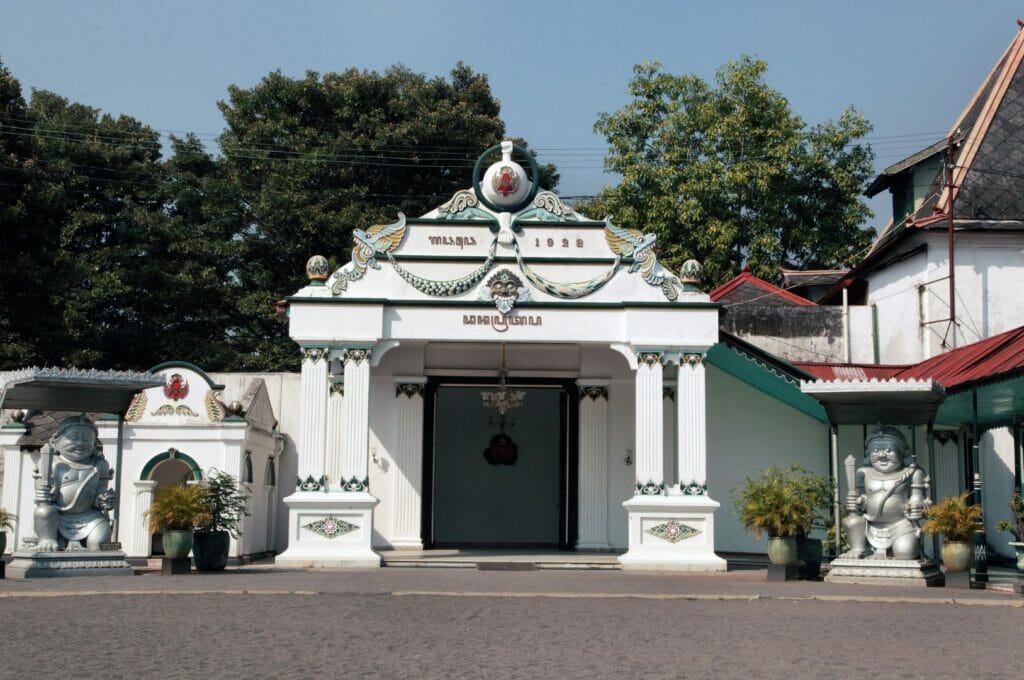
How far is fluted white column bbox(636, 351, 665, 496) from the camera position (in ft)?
63.6

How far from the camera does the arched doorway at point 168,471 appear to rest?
2167cm

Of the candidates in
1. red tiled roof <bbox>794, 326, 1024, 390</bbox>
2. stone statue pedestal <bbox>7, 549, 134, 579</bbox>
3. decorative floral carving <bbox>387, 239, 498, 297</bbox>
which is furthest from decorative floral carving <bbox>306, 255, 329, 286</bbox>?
red tiled roof <bbox>794, 326, 1024, 390</bbox>

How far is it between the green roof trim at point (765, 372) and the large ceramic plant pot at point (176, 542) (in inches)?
375

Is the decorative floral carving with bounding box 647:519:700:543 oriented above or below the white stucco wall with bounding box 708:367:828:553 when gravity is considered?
below

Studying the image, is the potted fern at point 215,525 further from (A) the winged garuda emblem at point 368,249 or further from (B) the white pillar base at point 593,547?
(B) the white pillar base at point 593,547

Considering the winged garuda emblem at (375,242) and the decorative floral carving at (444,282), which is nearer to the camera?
the decorative floral carving at (444,282)

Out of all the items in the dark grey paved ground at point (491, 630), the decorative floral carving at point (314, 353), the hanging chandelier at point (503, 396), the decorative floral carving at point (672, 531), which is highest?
the decorative floral carving at point (314, 353)

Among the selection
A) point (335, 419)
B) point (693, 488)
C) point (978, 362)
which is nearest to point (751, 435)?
point (693, 488)

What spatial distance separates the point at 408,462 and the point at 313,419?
3.44 metres

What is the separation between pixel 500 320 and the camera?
1967cm

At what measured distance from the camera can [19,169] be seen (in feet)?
95.4

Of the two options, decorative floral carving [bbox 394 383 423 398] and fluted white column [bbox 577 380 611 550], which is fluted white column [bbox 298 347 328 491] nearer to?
decorative floral carving [bbox 394 383 423 398]

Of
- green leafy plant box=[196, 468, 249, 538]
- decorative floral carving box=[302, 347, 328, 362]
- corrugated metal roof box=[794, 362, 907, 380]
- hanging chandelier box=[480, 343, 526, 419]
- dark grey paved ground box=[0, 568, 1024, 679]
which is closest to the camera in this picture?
dark grey paved ground box=[0, 568, 1024, 679]

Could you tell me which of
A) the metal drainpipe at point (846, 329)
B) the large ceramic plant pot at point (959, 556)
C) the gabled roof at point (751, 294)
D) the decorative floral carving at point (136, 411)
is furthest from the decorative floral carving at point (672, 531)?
the gabled roof at point (751, 294)
